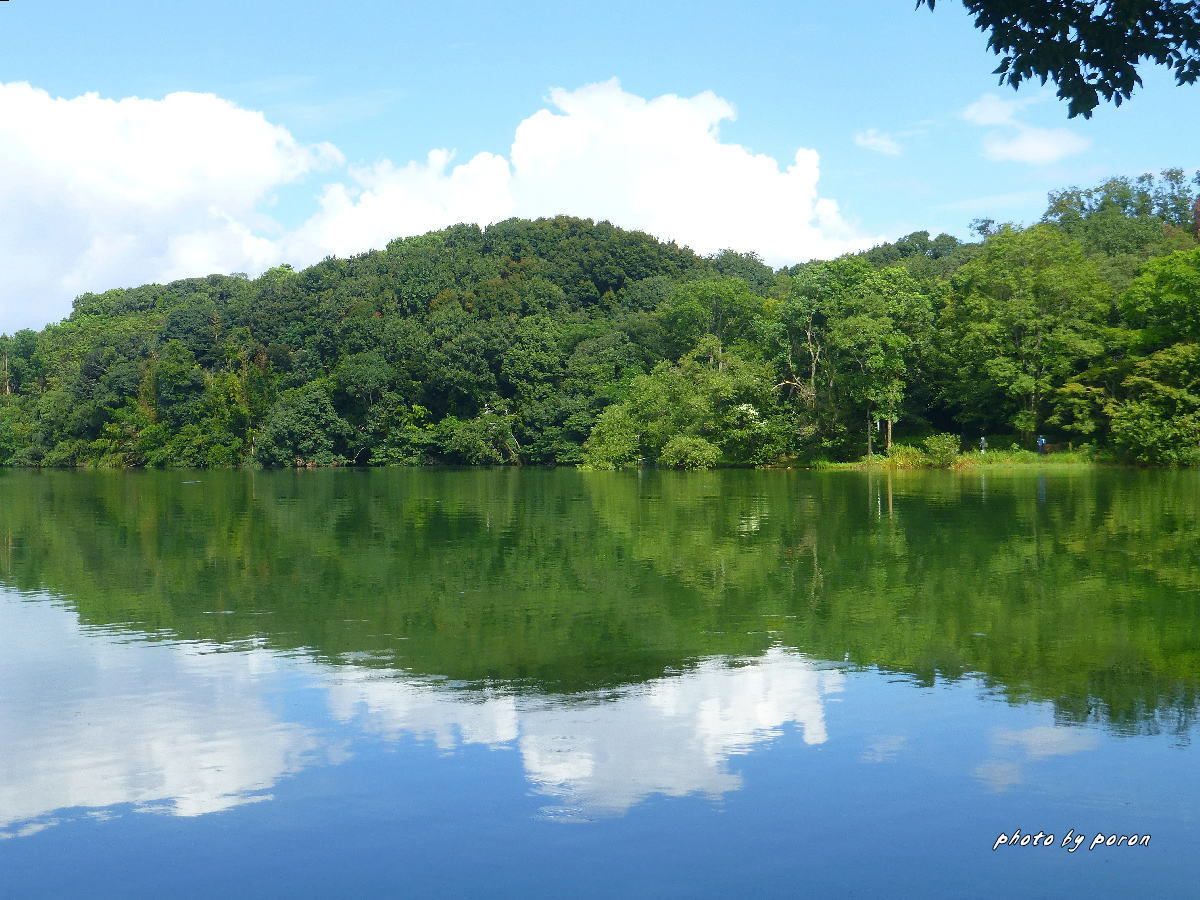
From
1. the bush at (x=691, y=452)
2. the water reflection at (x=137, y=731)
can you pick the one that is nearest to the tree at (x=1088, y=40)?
the water reflection at (x=137, y=731)

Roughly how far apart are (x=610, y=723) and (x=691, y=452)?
50327mm

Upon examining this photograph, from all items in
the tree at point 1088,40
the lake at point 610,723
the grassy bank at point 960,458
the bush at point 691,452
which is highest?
the tree at point 1088,40

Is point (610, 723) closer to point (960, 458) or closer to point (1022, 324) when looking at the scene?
point (960, 458)

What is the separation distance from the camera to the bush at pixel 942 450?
167ft

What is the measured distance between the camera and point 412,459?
267ft

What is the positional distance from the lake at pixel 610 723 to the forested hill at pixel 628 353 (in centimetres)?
3743

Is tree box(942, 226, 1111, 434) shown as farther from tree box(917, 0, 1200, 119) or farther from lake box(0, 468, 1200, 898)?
tree box(917, 0, 1200, 119)

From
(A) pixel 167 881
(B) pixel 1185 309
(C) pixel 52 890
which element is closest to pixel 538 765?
(A) pixel 167 881

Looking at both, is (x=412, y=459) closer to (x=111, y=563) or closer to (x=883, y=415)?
(x=883, y=415)

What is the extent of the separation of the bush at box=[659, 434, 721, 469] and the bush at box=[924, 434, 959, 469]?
1154cm

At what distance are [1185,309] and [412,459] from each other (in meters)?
52.9

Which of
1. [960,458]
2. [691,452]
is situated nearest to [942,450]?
[960,458]

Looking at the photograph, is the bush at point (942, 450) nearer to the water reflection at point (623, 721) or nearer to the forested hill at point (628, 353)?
the forested hill at point (628, 353)

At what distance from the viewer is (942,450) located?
167 feet
